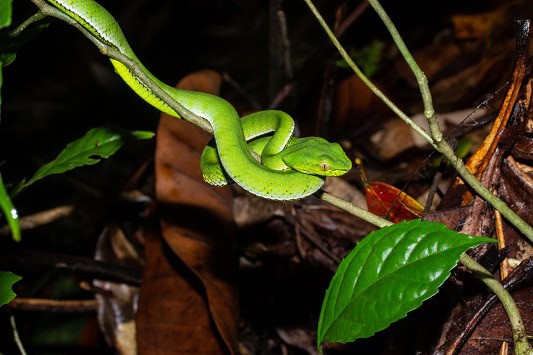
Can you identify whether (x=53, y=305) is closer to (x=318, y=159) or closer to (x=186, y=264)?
(x=186, y=264)

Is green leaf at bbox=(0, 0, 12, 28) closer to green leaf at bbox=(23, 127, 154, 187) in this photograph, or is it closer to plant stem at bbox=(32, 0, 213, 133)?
plant stem at bbox=(32, 0, 213, 133)

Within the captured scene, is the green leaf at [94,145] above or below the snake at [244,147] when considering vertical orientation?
below

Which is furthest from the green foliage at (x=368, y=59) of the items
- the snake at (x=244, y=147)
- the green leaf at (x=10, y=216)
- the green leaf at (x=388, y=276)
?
the green leaf at (x=10, y=216)

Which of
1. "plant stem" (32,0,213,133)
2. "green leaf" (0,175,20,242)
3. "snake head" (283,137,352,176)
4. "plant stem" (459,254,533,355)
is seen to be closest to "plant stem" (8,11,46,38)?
"plant stem" (32,0,213,133)

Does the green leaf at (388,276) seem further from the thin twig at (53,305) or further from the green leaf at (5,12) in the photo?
the thin twig at (53,305)

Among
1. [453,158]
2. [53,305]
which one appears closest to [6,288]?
[53,305]
